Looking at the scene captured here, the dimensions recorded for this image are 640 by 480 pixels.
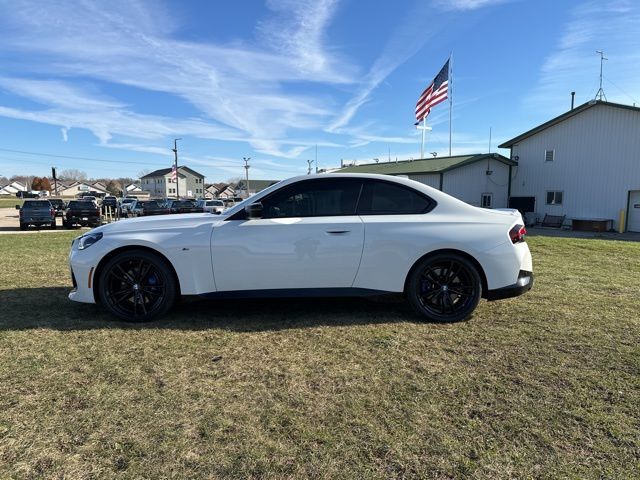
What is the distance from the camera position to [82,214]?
21906 millimetres

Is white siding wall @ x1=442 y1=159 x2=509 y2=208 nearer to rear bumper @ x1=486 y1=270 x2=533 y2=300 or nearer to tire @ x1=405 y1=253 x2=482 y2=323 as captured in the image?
rear bumper @ x1=486 y1=270 x2=533 y2=300

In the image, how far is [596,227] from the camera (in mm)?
21828

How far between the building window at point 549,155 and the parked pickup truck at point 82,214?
25865 mm

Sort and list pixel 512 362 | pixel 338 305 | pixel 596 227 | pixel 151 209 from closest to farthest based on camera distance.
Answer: pixel 512 362, pixel 338 305, pixel 596 227, pixel 151 209

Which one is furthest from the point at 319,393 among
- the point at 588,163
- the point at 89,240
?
the point at 588,163

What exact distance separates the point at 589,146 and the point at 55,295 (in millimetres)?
25720

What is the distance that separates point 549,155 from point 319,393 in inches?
1043

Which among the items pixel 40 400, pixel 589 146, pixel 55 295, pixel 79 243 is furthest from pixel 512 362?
pixel 589 146

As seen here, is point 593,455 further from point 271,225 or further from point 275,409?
point 271,225

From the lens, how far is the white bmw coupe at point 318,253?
4.29 meters

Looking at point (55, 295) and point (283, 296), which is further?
point (55, 295)

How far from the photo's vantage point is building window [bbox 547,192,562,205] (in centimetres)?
2438

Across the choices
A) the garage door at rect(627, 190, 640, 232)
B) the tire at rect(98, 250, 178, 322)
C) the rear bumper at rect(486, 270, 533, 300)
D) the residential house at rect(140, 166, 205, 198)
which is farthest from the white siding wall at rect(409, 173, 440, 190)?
the residential house at rect(140, 166, 205, 198)

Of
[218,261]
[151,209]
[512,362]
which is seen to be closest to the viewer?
[512,362]
